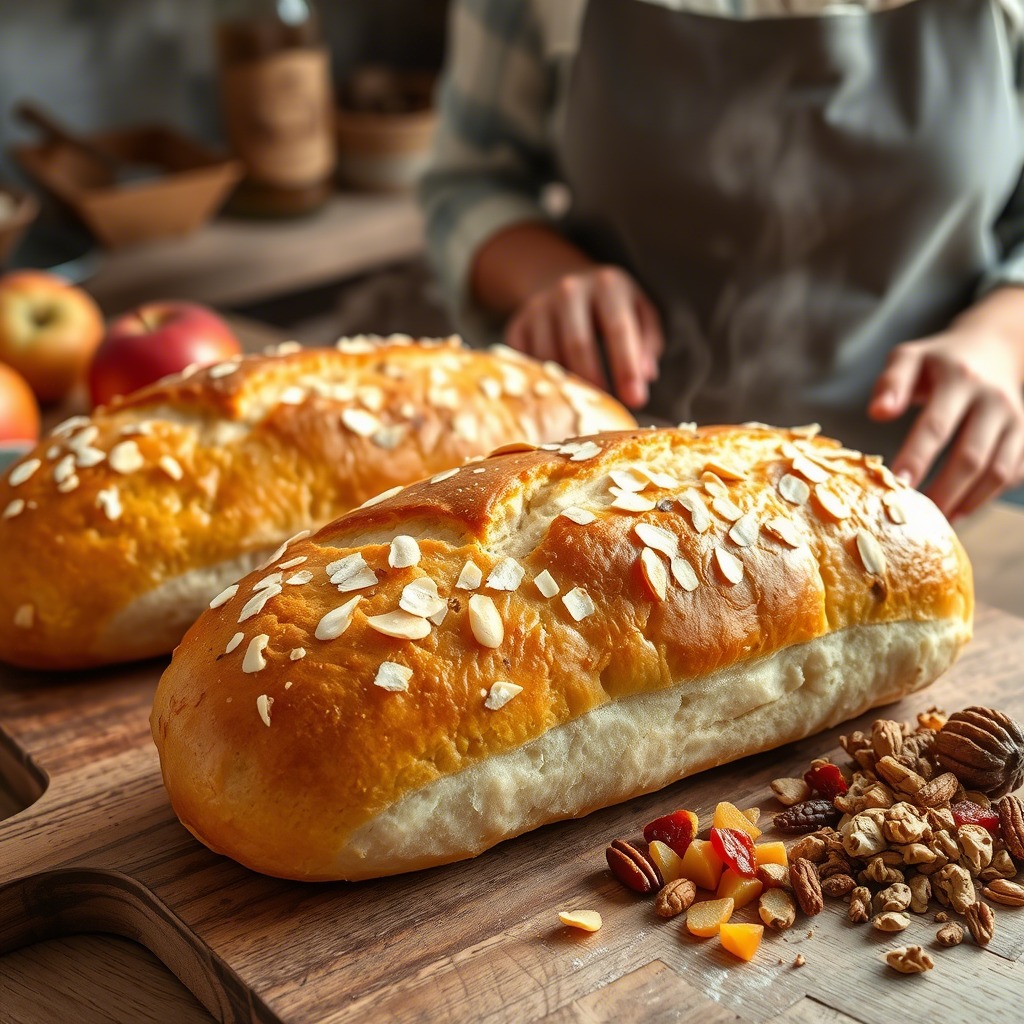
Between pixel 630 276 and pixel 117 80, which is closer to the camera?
pixel 630 276

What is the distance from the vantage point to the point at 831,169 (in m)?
1.66

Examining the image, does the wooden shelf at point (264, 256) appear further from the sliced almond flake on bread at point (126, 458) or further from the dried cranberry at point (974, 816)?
the dried cranberry at point (974, 816)

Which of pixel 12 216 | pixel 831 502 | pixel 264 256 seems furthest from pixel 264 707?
pixel 264 256

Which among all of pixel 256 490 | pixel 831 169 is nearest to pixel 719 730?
pixel 256 490

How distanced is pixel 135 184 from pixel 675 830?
6.69 ft

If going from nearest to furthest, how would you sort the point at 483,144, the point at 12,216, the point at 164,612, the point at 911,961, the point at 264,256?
1. the point at 911,961
2. the point at 164,612
3. the point at 483,144
4. the point at 12,216
5. the point at 264,256

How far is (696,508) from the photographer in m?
1.03

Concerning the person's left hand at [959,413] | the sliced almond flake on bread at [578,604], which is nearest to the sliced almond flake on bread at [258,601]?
the sliced almond flake on bread at [578,604]

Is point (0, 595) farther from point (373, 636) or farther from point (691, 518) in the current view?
point (691, 518)

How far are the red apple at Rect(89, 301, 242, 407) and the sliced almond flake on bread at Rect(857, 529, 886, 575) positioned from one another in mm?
952

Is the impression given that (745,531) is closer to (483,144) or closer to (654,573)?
(654,573)

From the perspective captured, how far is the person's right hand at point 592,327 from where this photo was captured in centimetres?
164

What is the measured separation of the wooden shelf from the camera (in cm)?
262

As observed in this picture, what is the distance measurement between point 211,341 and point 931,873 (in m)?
1.21
